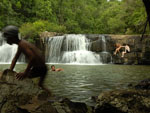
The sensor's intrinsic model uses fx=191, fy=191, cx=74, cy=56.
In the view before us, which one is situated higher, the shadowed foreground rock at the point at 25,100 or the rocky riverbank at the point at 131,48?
the rocky riverbank at the point at 131,48

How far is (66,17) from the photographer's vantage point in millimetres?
57344

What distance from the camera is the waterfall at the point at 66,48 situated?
24984 millimetres

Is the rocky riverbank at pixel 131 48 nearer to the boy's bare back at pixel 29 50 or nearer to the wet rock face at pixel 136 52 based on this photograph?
the wet rock face at pixel 136 52

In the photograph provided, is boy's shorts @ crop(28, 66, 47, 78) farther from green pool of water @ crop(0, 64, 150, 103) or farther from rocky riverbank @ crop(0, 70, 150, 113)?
green pool of water @ crop(0, 64, 150, 103)

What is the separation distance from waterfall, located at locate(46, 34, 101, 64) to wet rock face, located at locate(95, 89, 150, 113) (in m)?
20.9

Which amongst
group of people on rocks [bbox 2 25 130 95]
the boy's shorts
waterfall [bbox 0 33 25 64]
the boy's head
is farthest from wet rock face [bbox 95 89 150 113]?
waterfall [bbox 0 33 25 64]

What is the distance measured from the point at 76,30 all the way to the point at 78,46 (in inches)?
1049

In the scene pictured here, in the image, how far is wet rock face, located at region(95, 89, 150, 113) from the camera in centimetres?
340

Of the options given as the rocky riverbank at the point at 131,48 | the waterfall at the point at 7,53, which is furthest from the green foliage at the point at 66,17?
the rocky riverbank at the point at 131,48

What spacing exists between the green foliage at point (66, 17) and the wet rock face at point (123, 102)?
1048 inches

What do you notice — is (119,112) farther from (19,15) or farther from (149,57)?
(19,15)

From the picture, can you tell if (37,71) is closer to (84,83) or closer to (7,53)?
(84,83)

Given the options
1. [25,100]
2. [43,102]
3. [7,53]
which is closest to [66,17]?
[7,53]

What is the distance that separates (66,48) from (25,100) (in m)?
23.0
